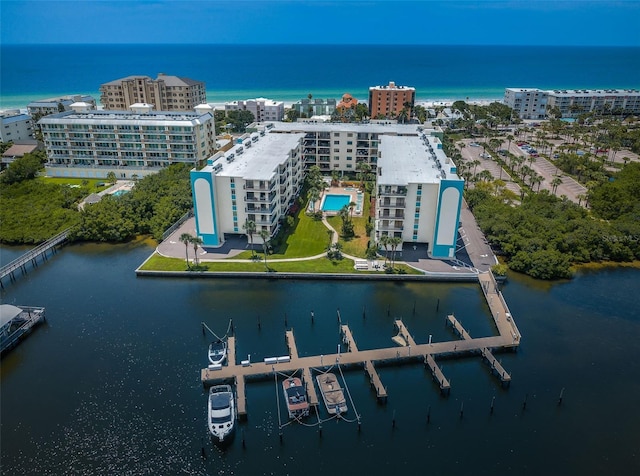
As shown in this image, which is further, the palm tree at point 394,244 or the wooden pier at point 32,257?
the wooden pier at point 32,257

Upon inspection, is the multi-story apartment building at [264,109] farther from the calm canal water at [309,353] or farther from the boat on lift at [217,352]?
the boat on lift at [217,352]

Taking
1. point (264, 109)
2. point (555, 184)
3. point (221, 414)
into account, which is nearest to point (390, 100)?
point (264, 109)

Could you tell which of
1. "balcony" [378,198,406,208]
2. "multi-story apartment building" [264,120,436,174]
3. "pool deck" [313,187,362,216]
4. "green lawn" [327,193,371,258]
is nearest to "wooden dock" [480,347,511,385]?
"green lawn" [327,193,371,258]

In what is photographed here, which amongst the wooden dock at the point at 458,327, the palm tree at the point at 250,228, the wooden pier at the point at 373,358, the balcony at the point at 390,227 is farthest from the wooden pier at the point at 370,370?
the palm tree at the point at 250,228

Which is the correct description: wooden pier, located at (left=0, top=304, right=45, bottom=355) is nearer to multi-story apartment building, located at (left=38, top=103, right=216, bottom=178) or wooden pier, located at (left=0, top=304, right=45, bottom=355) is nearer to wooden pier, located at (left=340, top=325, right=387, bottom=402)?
wooden pier, located at (left=340, top=325, right=387, bottom=402)

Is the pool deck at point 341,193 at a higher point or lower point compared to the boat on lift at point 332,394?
higher

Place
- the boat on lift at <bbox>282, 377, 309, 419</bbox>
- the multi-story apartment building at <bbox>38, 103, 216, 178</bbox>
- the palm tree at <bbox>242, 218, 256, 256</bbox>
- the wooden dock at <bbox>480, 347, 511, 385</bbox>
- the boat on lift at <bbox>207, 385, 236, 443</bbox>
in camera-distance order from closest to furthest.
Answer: the boat on lift at <bbox>207, 385, 236, 443</bbox>, the boat on lift at <bbox>282, 377, 309, 419</bbox>, the wooden dock at <bbox>480, 347, 511, 385</bbox>, the palm tree at <bbox>242, 218, 256, 256</bbox>, the multi-story apartment building at <bbox>38, 103, 216, 178</bbox>
